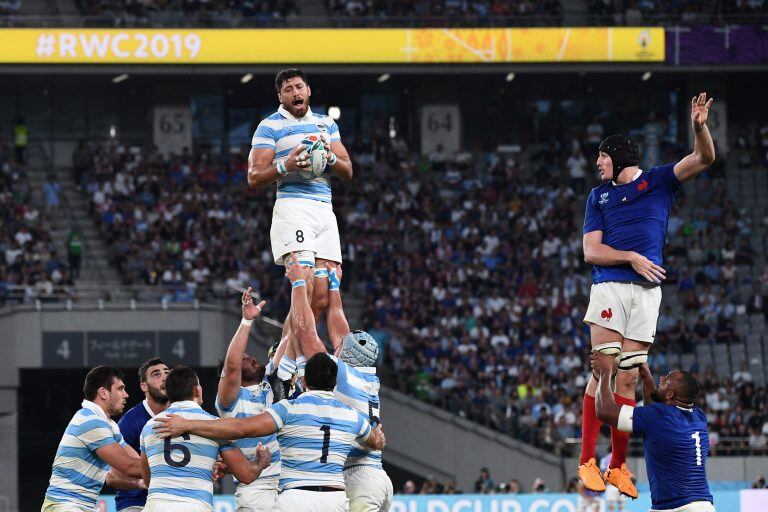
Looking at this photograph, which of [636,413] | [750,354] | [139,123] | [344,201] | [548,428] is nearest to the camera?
[636,413]

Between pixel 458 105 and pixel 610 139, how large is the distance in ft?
98.3

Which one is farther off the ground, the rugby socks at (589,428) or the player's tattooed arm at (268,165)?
the player's tattooed arm at (268,165)

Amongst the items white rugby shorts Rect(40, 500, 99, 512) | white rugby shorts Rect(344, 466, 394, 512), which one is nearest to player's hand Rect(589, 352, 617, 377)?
white rugby shorts Rect(344, 466, 394, 512)

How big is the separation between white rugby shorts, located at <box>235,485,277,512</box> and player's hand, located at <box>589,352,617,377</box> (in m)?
2.96

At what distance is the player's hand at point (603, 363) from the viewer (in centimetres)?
1141

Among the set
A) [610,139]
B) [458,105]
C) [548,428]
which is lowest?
[548,428]

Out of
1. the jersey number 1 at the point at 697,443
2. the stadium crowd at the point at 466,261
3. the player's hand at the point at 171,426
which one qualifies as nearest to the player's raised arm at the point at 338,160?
the player's hand at the point at 171,426

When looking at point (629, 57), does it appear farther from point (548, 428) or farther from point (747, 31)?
point (548, 428)

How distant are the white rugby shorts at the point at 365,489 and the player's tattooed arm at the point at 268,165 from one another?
8.08ft

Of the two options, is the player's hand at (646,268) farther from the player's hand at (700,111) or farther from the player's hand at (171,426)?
the player's hand at (171,426)

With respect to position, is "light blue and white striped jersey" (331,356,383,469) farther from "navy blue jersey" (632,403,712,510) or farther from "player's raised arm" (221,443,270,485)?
"navy blue jersey" (632,403,712,510)

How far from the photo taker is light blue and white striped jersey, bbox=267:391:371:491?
10430 mm

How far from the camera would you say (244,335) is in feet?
37.2

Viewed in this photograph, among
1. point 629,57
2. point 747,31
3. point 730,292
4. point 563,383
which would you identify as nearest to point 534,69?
point 629,57
